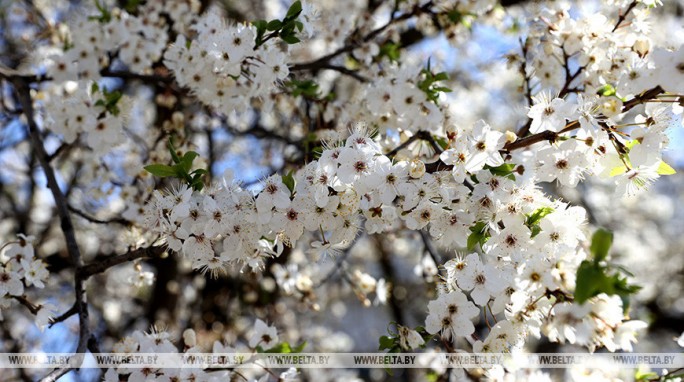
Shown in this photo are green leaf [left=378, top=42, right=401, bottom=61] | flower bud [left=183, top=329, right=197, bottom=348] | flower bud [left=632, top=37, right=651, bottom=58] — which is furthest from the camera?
green leaf [left=378, top=42, right=401, bottom=61]

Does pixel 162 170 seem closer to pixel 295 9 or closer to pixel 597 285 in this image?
pixel 295 9

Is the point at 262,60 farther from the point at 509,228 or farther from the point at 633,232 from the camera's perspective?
the point at 633,232

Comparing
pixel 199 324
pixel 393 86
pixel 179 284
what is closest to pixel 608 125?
pixel 393 86

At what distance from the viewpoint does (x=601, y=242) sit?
4.75ft

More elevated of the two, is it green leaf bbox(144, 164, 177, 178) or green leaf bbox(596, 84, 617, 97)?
green leaf bbox(596, 84, 617, 97)

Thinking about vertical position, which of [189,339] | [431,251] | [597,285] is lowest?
[597,285]

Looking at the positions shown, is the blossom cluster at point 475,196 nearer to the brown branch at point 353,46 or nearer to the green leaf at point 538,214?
the green leaf at point 538,214

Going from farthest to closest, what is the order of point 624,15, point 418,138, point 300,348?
point 418,138 < point 624,15 < point 300,348

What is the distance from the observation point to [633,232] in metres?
7.84

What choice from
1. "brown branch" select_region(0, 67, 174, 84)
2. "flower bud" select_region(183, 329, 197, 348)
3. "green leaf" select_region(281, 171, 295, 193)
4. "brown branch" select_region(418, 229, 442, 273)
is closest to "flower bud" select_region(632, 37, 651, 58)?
"brown branch" select_region(418, 229, 442, 273)

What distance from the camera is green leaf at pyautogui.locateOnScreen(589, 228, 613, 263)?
1.44 meters

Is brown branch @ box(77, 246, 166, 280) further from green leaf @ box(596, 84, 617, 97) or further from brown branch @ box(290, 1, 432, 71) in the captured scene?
green leaf @ box(596, 84, 617, 97)

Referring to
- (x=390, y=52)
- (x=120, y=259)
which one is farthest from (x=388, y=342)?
(x=390, y=52)

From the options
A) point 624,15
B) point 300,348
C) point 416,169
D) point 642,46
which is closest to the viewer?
point 416,169
